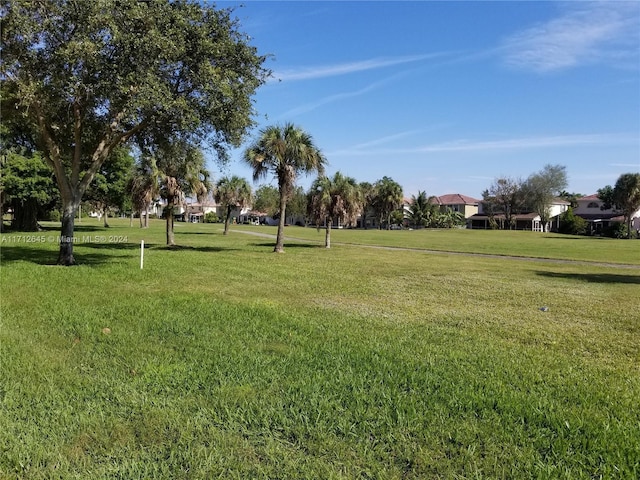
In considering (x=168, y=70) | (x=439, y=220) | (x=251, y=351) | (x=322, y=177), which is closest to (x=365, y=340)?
(x=251, y=351)

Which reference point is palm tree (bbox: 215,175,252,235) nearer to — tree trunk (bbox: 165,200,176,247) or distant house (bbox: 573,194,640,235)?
tree trunk (bbox: 165,200,176,247)

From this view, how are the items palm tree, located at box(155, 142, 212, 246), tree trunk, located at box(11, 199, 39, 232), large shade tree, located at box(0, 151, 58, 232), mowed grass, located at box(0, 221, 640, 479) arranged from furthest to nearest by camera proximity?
1. tree trunk, located at box(11, 199, 39, 232)
2. large shade tree, located at box(0, 151, 58, 232)
3. palm tree, located at box(155, 142, 212, 246)
4. mowed grass, located at box(0, 221, 640, 479)

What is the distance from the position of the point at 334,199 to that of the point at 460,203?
82057 mm

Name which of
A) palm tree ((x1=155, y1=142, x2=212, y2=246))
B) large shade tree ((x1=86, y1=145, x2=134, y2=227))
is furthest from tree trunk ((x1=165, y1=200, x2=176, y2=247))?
large shade tree ((x1=86, y1=145, x2=134, y2=227))

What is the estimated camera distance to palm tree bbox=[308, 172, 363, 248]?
29562 millimetres

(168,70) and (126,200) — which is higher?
(168,70)

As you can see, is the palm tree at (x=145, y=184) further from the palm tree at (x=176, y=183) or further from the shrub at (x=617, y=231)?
the shrub at (x=617, y=231)

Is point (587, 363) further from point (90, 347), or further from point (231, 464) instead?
point (90, 347)

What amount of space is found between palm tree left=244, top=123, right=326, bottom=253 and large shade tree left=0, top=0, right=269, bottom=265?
7925 mm

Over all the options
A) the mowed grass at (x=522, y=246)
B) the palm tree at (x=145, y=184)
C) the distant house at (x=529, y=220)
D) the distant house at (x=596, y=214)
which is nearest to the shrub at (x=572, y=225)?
the distant house at (x=596, y=214)

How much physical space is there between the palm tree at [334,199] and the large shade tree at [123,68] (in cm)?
1410

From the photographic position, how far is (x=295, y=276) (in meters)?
14.2

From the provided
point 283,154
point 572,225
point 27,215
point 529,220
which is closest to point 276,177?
point 283,154

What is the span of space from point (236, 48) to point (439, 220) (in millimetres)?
79390
